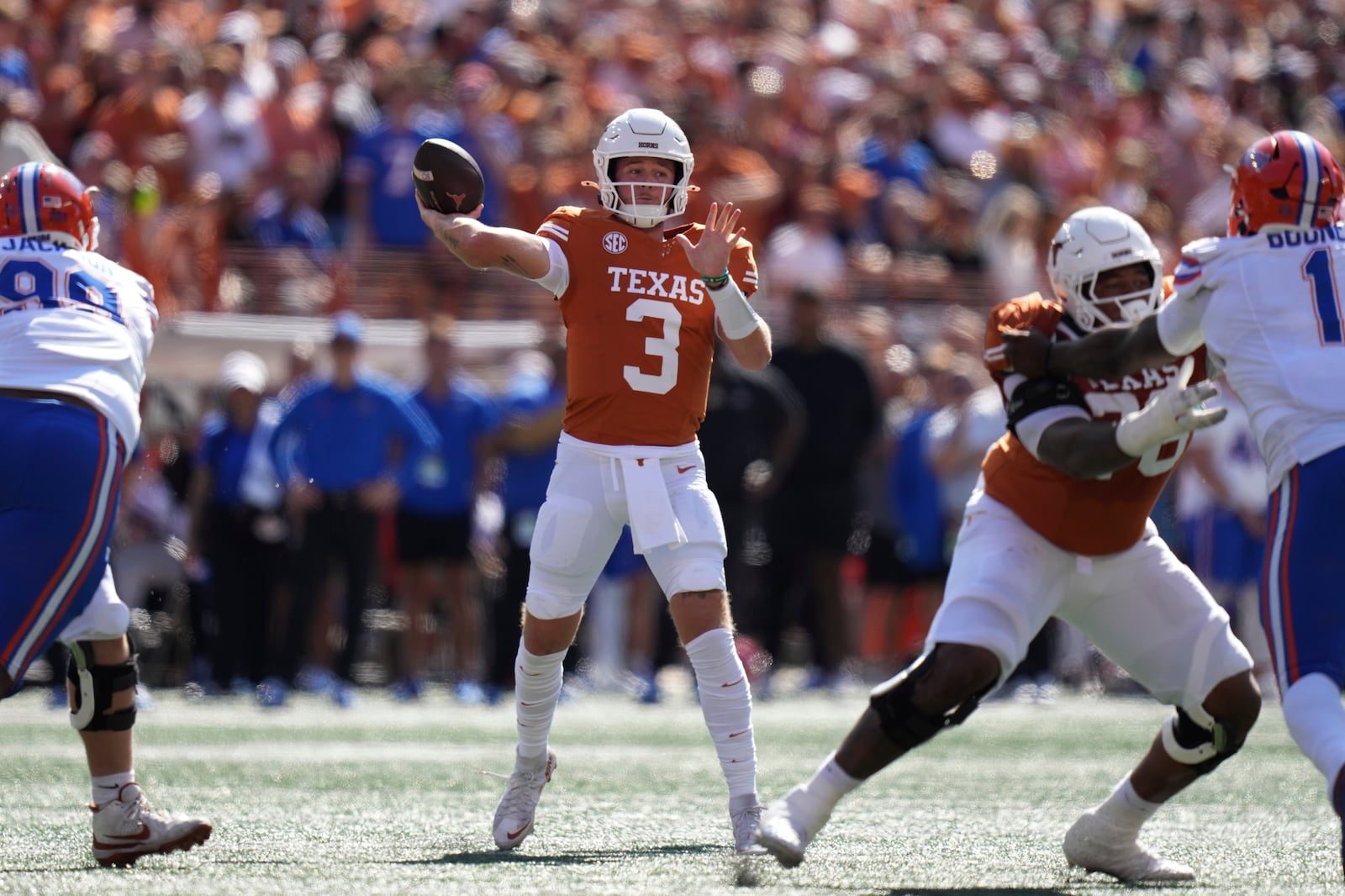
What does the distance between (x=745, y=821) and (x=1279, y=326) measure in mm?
1936

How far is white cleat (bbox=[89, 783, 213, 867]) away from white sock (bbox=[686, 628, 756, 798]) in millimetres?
1388

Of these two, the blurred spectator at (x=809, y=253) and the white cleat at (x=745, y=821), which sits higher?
the blurred spectator at (x=809, y=253)

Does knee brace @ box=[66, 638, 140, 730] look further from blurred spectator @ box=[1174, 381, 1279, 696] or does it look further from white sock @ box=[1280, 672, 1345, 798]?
blurred spectator @ box=[1174, 381, 1279, 696]

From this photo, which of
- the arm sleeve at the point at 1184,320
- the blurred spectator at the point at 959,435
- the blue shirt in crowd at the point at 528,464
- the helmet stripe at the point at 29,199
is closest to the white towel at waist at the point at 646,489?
the arm sleeve at the point at 1184,320

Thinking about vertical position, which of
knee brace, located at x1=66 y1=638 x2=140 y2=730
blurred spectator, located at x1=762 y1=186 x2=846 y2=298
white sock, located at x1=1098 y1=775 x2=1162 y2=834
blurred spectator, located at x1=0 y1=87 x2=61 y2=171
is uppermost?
blurred spectator, located at x1=0 y1=87 x2=61 y2=171

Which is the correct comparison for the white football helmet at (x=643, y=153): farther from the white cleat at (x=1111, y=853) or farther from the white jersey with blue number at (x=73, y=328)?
the white cleat at (x=1111, y=853)

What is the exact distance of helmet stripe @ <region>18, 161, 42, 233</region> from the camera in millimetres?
5359

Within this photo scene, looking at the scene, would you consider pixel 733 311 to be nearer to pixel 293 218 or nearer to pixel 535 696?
pixel 535 696

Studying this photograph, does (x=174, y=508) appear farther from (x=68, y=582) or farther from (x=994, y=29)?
(x=994, y=29)

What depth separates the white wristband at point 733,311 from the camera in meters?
5.57

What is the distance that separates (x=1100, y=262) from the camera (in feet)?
16.9

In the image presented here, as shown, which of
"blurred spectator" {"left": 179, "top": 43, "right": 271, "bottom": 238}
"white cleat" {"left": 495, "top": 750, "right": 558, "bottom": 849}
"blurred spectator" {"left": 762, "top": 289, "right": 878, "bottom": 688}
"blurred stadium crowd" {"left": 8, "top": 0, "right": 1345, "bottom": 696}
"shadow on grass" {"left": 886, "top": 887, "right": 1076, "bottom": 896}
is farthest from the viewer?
"blurred spectator" {"left": 179, "top": 43, "right": 271, "bottom": 238}

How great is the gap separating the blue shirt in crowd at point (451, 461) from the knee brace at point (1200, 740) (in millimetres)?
6457

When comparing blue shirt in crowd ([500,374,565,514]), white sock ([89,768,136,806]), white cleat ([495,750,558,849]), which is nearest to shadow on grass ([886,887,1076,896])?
white cleat ([495,750,558,849])
